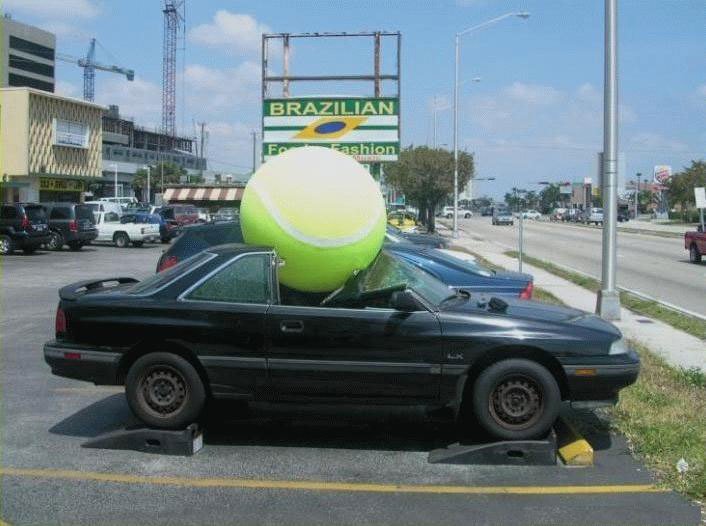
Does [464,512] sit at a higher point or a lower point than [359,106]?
lower

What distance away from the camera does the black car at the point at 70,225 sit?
31.5 meters

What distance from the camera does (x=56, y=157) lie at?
151ft

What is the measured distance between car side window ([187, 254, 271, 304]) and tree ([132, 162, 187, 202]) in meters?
91.4

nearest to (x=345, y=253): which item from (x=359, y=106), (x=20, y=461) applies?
(x=20, y=461)

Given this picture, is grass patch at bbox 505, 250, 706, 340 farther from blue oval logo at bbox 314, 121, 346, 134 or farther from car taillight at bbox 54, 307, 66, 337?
car taillight at bbox 54, 307, 66, 337

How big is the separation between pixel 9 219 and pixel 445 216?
246 ft

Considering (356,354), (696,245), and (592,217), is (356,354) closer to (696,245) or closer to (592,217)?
(696,245)

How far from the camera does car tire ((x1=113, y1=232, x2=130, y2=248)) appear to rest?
36.1 m

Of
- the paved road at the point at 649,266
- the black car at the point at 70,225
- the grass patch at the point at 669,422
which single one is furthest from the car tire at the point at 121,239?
the grass patch at the point at 669,422

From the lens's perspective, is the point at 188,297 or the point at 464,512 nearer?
the point at 464,512

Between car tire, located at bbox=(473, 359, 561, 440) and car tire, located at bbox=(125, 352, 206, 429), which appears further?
car tire, located at bbox=(125, 352, 206, 429)

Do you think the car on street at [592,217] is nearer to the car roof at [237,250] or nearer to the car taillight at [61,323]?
the car roof at [237,250]

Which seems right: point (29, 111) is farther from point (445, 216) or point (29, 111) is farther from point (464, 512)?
point (445, 216)

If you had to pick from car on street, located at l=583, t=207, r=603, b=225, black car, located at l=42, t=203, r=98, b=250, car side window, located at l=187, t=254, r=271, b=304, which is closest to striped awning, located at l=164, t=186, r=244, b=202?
black car, located at l=42, t=203, r=98, b=250
